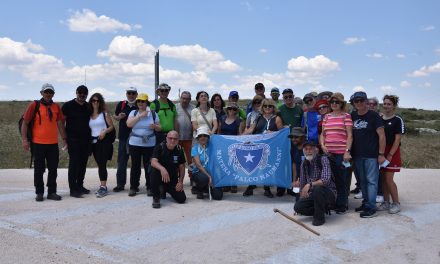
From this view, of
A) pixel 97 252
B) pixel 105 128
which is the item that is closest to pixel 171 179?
pixel 105 128

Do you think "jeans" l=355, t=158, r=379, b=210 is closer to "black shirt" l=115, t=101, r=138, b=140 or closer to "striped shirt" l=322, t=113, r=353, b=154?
"striped shirt" l=322, t=113, r=353, b=154

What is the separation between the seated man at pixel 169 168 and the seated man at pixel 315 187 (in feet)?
7.08

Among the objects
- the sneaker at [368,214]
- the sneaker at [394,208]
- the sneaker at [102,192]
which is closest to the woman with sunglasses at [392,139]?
the sneaker at [394,208]

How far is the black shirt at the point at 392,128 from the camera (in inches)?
264

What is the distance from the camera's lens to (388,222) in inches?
254

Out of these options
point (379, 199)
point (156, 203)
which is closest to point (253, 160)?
point (156, 203)

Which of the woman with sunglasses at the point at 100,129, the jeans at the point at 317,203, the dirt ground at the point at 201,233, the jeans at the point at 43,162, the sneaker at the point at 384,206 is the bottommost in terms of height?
the dirt ground at the point at 201,233

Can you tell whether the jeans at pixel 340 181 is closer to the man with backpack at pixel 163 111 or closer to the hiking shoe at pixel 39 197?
the man with backpack at pixel 163 111

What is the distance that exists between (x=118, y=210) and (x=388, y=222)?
13.7 ft

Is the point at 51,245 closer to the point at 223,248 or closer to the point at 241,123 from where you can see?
the point at 223,248

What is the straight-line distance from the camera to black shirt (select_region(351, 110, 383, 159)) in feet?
21.6

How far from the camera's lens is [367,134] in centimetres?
663

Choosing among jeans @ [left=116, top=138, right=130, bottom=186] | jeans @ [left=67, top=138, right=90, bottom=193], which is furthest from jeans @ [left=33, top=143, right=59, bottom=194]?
jeans @ [left=116, top=138, right=130, bottom=186]

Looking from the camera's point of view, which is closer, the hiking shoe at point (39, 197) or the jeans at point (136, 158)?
the hiking shoe at point (39, 197)
